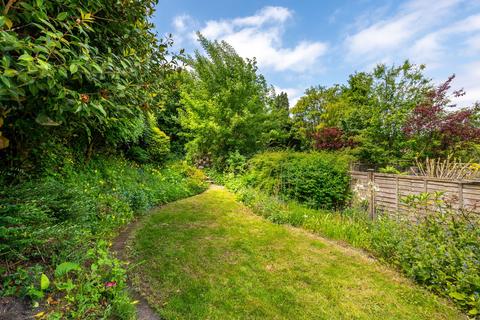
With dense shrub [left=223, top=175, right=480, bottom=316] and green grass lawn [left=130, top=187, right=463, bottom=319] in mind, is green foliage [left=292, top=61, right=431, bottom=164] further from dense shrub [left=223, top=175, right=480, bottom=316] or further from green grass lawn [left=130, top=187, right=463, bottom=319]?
green grass lawn [left=130, top=187, right=463, bottom=319]

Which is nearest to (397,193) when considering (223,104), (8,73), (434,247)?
(434,247)

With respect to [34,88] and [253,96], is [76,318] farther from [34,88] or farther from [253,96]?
[253,96]

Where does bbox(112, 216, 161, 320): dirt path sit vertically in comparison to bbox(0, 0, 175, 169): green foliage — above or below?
below

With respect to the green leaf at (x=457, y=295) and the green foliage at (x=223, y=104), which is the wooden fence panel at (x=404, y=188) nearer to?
the green leaf at (x=457, y=295)

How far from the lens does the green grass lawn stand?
2219 mm

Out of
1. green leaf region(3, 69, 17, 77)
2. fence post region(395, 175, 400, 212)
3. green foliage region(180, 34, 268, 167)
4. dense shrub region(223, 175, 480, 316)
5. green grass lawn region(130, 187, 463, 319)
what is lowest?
green grass lawn region(130, 187, 463, 319)

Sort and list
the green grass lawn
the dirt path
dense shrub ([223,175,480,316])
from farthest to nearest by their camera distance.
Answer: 1. dense shrub ([223,175,480,316])
2. the green grass lawn
3. the dirt path

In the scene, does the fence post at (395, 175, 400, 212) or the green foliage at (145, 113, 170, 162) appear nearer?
the fence post at (395, 175, 400, 212)

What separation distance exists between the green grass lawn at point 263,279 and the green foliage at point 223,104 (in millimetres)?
6113

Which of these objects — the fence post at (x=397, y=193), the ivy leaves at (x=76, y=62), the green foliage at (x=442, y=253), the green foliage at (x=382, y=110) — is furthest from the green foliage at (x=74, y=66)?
the green foliage at (x=382, y=110)

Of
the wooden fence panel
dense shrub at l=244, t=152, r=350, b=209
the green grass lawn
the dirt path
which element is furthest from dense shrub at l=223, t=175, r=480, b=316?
the dirt path

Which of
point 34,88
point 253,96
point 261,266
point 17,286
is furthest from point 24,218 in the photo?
point 253,96

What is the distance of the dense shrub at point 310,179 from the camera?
5.97 meters

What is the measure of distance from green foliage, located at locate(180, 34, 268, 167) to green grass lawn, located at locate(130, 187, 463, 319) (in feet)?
20.1
